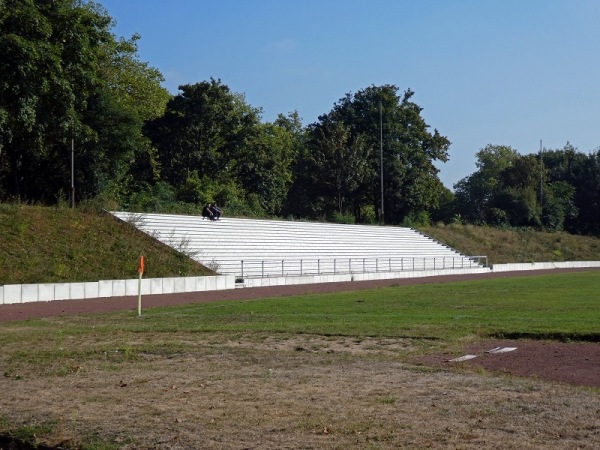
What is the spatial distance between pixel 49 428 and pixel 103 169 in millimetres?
46656

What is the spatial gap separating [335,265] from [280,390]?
40.0m

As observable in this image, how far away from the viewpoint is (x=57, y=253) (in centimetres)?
3544

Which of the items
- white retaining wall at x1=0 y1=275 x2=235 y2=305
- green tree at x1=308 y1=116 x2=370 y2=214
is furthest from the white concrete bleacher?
green tree at x1=308 y1=116 x2=370 y2=214

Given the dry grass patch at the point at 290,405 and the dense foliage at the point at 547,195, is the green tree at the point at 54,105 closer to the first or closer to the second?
the dry grass patch at the point at 290,405

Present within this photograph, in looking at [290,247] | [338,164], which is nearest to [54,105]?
[290,247]

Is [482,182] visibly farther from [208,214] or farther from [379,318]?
[379,318]

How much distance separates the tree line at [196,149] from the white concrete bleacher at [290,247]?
4.59 m

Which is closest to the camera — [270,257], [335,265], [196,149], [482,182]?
[270,257]

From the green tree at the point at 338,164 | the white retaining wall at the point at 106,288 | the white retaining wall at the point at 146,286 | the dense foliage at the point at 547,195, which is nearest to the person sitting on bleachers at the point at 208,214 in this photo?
the white retaining wall at the point at 146,286

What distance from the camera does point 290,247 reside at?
51.5 m

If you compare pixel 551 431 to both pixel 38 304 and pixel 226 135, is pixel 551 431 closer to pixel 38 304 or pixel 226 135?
pixel 38 304

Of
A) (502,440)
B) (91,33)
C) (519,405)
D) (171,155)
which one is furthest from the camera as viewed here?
(171,155)

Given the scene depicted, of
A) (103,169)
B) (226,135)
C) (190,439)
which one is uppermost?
(226,135)

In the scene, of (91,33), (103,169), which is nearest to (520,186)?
(103,169)
